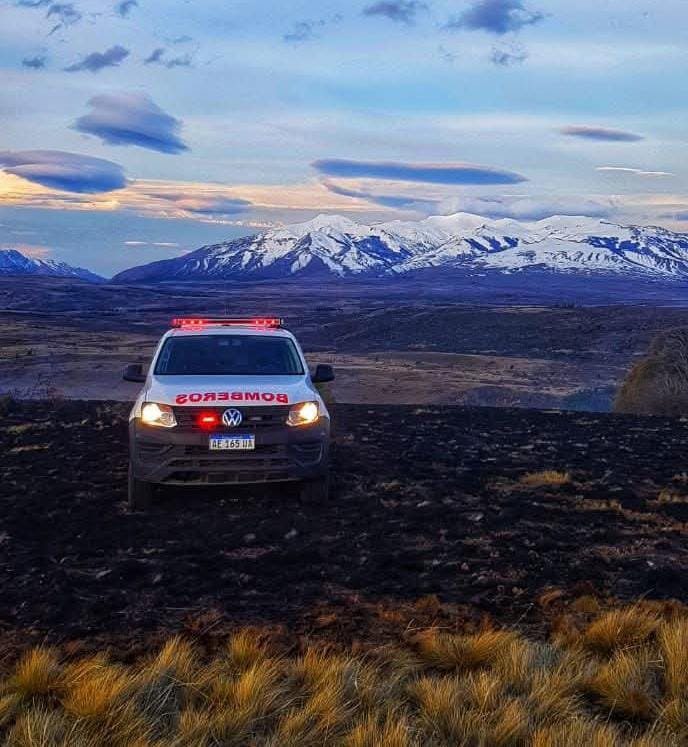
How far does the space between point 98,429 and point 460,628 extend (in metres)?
9.59

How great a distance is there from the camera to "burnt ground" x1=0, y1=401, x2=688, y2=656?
217 inches

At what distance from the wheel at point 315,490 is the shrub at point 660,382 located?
13.8 metres

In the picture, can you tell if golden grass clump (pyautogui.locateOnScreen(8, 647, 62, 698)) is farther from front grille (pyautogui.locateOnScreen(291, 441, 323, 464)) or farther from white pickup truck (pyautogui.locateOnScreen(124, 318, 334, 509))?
front grille (pyautogui.locateOnScreen(291, 441, 323, 464))

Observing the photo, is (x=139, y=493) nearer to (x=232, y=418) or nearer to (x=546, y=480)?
(x=232, y=418)

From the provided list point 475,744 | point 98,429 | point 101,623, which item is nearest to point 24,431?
point 98,429

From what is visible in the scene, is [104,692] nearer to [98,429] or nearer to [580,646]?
[580,646]

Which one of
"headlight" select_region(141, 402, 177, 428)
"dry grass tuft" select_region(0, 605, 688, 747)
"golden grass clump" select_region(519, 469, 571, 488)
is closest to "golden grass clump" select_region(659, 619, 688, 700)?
"dry grass tuft" select_region(0, 605, 688, 747)

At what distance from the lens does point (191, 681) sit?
4.21 meters

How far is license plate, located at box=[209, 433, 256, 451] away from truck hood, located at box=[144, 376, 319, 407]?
32cm

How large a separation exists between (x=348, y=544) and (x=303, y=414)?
1492mm

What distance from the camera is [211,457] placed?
7562 millimetres

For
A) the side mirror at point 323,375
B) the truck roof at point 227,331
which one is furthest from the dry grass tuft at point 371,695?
the truck roof at point 227,331

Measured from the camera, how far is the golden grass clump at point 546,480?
9.51 m

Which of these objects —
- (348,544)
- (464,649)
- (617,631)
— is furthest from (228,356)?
(617,631)
